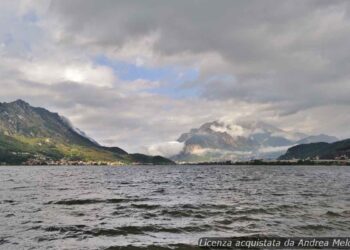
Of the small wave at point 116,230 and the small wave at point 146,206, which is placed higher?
the small wave at point 146,206

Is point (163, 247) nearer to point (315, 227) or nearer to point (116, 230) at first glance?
point (116, 230)

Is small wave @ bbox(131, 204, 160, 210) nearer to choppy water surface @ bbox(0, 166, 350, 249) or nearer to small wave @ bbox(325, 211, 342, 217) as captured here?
choppy water surface @ bbox(0, 166, 350, 249)

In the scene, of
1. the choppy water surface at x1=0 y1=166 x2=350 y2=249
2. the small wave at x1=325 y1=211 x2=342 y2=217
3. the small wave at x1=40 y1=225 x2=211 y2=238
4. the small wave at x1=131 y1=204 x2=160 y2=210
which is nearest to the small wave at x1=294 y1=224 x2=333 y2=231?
the choppy water surface at x1=0 y1=166 x2=350 y2=249

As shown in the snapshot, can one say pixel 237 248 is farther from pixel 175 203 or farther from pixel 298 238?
pixel 175 203

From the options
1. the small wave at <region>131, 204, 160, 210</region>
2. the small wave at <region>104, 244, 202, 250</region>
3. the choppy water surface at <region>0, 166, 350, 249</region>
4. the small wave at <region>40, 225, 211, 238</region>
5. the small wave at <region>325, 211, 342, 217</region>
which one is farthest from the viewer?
the small wave at <region>131, 204, 160, 210</region>

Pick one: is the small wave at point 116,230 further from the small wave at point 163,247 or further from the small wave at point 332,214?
the small wave at point 332,214

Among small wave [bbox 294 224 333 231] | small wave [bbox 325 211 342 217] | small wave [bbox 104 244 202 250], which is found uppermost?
small wave [bbox 325 211 342 217]

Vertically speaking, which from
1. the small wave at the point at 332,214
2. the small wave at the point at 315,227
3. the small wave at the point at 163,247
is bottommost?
the small wave at the point at 163,247

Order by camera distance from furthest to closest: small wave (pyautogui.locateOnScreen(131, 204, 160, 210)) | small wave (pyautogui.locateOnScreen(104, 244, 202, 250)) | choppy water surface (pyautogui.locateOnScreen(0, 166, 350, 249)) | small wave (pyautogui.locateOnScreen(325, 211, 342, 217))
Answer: small wave (pyautogui.locateOnScreen(131, 204, 160, 210)) < small wave (pyautogui.locateOnScreen(325, 211, 342, 217)) < choppy water surface (pyautogui.locateOnScreen(0, 166, 350, 249)) < small wave (pyautogui.locateOnScreen(104, 244, 202, 250))

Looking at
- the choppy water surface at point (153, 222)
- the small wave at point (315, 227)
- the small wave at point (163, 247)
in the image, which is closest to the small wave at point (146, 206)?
the choppy water surface at point (153, 222)

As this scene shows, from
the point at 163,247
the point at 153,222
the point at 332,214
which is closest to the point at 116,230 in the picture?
the point at 153,222

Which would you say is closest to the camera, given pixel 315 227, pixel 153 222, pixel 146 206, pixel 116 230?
pixel 116 230

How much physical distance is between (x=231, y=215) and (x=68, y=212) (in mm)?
18021

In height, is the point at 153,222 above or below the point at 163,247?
above
